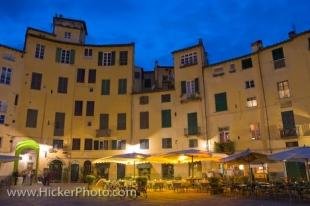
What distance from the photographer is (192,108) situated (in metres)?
33.0

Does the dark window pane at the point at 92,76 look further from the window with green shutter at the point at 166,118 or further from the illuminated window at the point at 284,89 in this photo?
the illuminated window at the point at 284,89

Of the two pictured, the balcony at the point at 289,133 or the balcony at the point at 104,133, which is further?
the balcony at the point at 104,133

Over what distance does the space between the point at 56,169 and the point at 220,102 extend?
1927 centimetres

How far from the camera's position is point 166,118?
3453 cm

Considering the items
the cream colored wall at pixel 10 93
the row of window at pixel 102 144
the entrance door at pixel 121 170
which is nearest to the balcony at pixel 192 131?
the row of window at pixel 102 144

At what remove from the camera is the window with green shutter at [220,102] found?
3098cm

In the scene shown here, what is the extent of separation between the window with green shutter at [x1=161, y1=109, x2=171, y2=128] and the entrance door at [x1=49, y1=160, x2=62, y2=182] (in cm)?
1228

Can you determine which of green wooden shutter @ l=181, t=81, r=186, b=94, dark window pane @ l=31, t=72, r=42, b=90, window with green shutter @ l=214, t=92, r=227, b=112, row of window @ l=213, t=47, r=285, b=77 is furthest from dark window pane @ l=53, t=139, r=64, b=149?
row of window @ l=213, t=47, r=285, b=77

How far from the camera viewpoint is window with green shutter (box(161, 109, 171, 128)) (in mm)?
34312

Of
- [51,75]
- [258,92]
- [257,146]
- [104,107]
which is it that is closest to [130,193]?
[257,146]

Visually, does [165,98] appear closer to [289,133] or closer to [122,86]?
[122,86]

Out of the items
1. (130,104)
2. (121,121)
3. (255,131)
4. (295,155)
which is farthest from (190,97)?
(295,155)

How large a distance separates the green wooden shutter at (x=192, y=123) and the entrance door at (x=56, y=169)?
14.8m

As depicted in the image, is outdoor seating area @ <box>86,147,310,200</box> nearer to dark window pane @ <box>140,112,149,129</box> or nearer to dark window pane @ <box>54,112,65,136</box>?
dark window pane @ <box>140,112,149,129</box>
